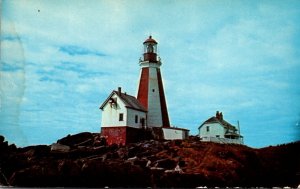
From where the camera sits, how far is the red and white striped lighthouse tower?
33.7ft

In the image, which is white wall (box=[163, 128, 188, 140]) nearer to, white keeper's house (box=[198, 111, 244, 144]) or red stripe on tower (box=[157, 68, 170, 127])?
red stripe on tower (box=[157, 68, 170, 127])

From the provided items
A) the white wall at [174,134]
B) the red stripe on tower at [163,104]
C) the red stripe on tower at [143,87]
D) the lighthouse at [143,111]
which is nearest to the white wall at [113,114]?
the lighthouse at [143,111]

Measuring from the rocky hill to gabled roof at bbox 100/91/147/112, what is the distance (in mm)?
1231

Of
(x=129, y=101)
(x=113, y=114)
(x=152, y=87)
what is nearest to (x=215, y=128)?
(x=152, y=87)

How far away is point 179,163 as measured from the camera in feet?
23.3

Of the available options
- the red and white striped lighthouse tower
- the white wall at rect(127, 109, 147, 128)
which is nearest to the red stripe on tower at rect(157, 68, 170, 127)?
the red and white striped lighthouse tower

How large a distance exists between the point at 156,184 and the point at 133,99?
3.80 m

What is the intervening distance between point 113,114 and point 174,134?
5.14 feet

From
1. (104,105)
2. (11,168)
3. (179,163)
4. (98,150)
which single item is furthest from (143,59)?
(11,168)

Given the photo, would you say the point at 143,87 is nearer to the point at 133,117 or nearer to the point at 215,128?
the point at 133,117

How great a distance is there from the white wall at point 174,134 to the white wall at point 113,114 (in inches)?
44.5

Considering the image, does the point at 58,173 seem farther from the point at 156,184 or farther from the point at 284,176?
the point at 284,176

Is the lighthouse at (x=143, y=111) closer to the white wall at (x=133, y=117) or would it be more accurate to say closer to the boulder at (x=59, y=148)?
the white wall at (x=133, y=117)

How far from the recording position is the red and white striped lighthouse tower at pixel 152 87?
1026 cm
